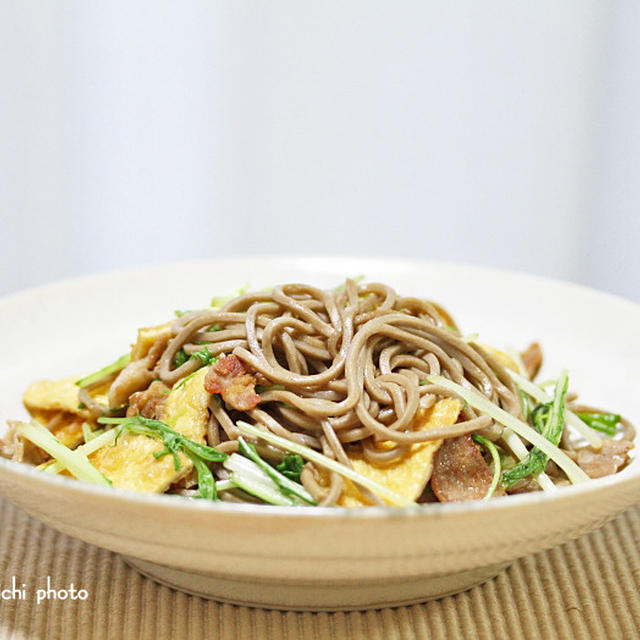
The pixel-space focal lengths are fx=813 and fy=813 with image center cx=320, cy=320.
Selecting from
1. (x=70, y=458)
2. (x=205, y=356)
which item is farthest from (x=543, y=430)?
(x=70, y=458)

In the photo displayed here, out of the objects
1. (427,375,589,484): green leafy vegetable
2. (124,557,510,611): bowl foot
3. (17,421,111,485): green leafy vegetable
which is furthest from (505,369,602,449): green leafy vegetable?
(17,421,111,485): green leafy vegetable

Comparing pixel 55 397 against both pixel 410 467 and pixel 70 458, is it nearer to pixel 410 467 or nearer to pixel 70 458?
pixel 70 458

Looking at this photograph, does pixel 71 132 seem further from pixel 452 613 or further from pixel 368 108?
pixel 452 613

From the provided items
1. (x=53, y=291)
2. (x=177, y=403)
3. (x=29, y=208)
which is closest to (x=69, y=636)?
(x=177, y=403)

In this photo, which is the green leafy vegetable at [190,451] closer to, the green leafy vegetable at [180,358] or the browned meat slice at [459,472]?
the green leafy vegetable at [180,358]

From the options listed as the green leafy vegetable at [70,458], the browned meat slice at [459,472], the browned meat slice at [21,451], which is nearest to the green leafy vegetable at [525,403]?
the browned meat slice at [459,472]
